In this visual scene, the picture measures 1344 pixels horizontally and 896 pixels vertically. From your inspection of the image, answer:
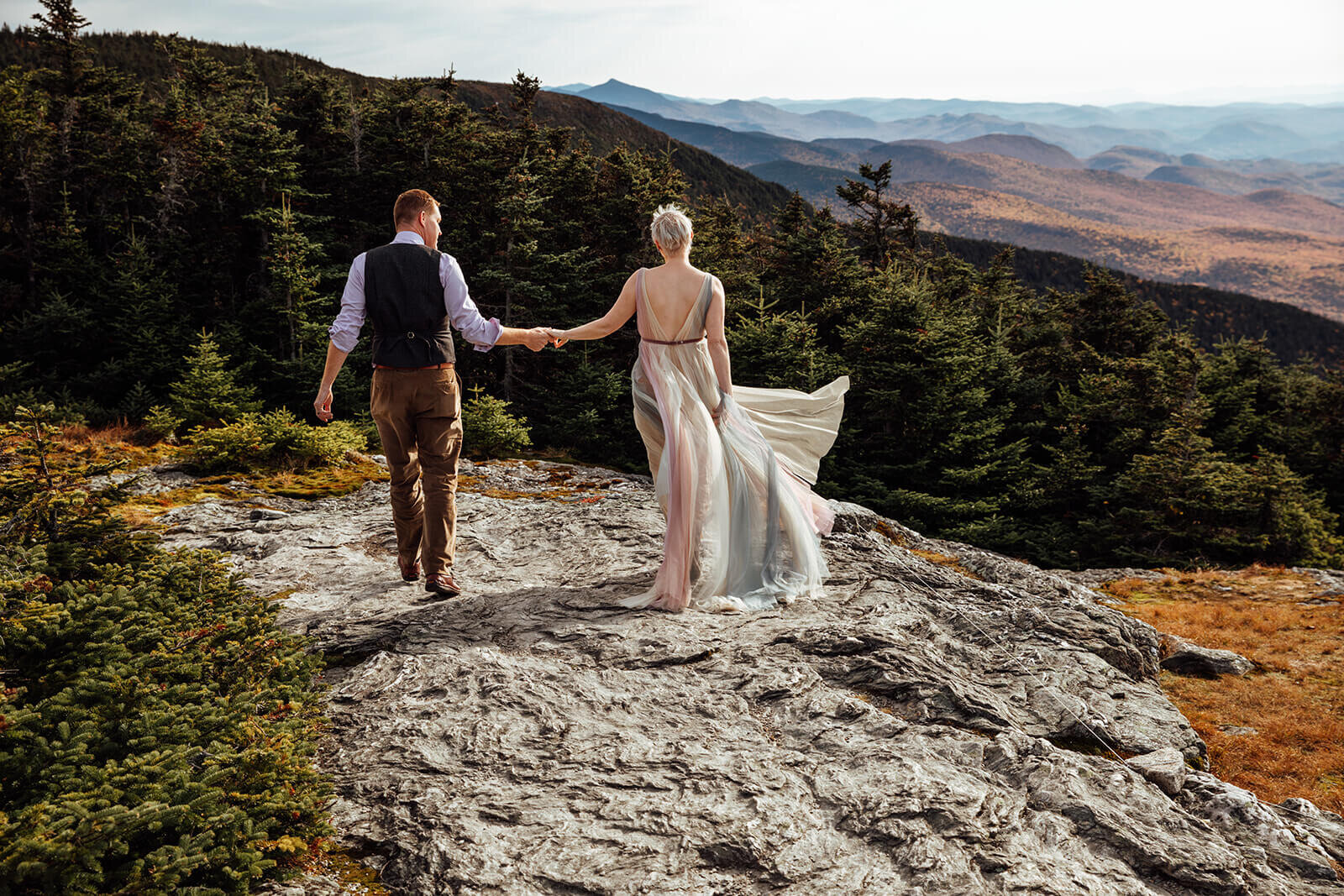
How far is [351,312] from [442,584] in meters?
2.15

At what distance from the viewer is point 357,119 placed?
86.9 feet

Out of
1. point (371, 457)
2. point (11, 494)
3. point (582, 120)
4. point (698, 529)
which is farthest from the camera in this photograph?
point (582, 120)

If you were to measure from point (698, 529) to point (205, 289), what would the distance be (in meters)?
26.1

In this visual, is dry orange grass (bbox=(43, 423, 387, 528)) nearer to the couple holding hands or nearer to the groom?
the couple holding hands

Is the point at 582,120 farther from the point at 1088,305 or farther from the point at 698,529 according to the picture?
the point at 698,529

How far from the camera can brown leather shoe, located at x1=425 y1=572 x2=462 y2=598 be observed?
18.3 feet

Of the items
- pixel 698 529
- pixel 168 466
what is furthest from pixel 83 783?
pixel 168 466

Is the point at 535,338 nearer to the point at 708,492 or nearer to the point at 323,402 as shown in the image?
the point at 323,402

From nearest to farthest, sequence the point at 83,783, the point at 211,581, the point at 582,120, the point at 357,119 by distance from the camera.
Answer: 1. the point at 83,783
2. the point at 211,581
3. the point at 357,119
4. the point at 582,120

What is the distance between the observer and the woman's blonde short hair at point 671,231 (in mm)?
5309

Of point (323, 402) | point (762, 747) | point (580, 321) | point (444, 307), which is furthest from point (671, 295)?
point (580, 321)

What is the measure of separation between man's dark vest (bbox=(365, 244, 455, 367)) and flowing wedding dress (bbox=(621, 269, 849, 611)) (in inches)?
60.0

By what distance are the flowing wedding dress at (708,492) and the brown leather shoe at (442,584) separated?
1.40 metres

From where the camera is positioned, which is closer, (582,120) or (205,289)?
(205,289)
